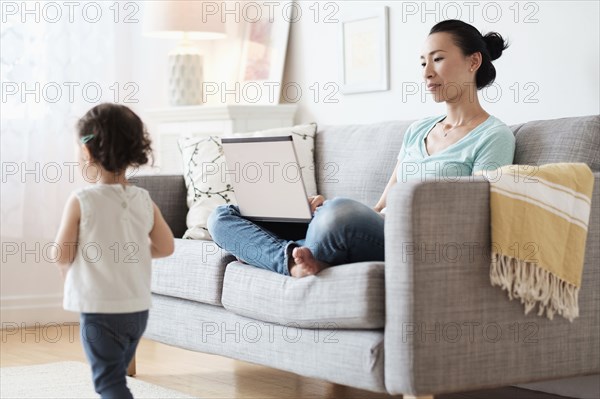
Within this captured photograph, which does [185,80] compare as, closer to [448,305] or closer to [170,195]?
[170,195]

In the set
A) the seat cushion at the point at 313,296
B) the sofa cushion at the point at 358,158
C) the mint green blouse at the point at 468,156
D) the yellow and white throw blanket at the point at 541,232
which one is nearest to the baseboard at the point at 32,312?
the sofa cushion at the point at 358,158

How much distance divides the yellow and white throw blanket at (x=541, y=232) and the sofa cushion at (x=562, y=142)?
18 centimetres

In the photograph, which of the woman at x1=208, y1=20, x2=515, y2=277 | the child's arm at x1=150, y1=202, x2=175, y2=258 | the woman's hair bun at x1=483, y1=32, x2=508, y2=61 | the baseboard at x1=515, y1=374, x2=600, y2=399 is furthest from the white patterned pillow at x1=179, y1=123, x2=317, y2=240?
the child's arm at x1=150, y1=202, x2=175, y2=258

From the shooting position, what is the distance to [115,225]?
2.05 metres

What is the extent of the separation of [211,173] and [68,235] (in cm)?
Answer: 139

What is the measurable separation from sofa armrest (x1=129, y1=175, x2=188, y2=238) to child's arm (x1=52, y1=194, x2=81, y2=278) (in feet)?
4.30

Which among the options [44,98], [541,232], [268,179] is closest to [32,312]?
[44,98]

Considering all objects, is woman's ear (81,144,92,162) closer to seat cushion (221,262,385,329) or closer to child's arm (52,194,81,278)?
child's arm (52,194,81,278)

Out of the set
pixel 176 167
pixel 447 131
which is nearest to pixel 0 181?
pixel 176 167

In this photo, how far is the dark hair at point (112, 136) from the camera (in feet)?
6.77

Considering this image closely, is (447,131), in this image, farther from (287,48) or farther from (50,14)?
(50,14)

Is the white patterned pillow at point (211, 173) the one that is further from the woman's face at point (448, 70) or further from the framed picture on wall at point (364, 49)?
the woman's face at point (448, 70)

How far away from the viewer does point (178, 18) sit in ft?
13.7

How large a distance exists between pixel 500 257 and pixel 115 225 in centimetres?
87
